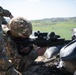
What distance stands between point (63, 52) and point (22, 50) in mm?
741

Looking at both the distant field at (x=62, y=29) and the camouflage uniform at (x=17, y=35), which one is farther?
the distant field at (x=62, y=29)

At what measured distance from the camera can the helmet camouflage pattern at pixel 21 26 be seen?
3.88 meters

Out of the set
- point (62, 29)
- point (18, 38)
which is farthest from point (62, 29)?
point (18, 38)

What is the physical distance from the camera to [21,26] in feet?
12.7

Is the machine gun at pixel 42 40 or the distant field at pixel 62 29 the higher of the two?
the machine gun at pixel 42 40

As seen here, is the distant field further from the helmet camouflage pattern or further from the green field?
the helmet camouflage pattern

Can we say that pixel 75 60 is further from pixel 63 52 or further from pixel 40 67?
pixel 40 67

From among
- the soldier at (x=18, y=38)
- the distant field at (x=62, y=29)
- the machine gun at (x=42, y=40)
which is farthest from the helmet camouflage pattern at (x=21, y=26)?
the distant field at (x=62, y=29)

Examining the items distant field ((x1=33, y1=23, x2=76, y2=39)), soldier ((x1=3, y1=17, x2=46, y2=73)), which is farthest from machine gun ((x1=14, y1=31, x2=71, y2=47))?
distant field ((x1=33, y1=23, x2=76, y2=39))

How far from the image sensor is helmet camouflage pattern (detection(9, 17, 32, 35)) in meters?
3.88

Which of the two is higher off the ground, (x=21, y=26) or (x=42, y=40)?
(x=21, y=26)

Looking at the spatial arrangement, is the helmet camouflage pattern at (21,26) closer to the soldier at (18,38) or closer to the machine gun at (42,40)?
the soldier at (18,38)

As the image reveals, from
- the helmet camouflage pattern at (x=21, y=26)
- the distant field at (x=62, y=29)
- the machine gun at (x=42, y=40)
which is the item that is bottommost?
the distant field at (x=62, y=29)

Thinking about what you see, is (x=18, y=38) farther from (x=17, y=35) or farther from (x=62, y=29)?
(x=62, y=29)
